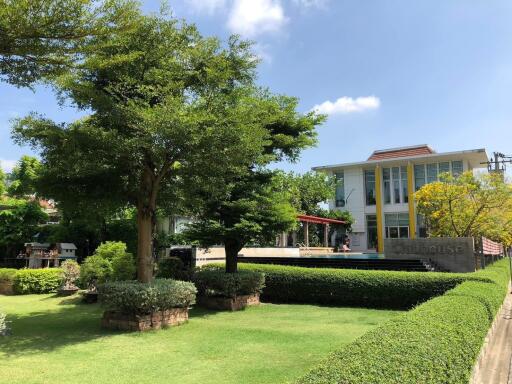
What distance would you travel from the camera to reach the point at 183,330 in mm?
9344

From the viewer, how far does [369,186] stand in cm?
4122

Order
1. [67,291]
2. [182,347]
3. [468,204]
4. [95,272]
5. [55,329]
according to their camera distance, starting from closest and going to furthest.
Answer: [182,347] → [55,329] → [95,272] → [67,291] → [468,204]

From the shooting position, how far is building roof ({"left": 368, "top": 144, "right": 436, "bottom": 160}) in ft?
130

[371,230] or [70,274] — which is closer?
[70,274]

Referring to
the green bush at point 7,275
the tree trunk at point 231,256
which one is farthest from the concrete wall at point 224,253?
the green bush at point 7,275

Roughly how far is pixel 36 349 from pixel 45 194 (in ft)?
14.3

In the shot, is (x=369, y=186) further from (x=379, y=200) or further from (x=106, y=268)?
(x=106, y=268)

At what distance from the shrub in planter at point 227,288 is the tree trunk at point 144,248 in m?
2.79

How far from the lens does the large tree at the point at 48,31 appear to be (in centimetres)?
595

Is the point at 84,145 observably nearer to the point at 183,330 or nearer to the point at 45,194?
the point at 45,194

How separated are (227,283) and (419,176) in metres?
30.5

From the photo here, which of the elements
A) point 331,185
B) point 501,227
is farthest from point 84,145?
point 331,185

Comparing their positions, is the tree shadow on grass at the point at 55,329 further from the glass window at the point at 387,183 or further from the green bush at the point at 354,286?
the glass window at the point at 387,183

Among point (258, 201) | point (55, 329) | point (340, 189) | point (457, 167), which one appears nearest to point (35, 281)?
point (55, 329)
